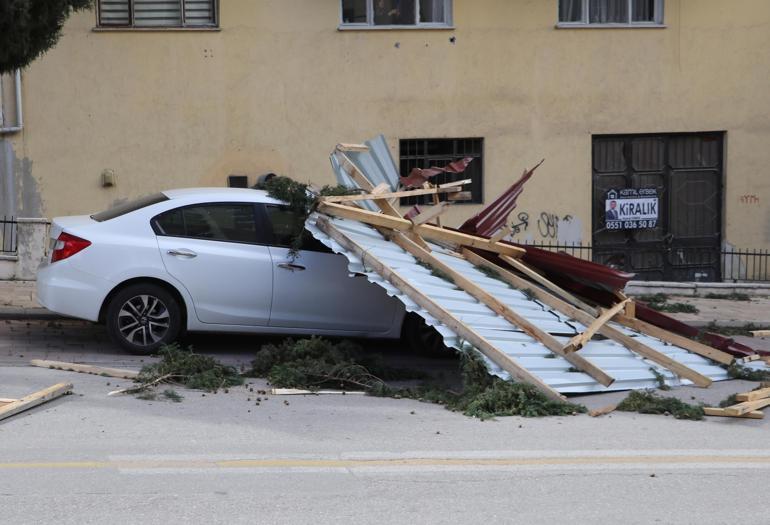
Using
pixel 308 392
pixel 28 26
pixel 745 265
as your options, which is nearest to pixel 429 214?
pixel 308 392

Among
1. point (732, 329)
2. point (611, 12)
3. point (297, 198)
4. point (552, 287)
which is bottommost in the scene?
point (732, 329)

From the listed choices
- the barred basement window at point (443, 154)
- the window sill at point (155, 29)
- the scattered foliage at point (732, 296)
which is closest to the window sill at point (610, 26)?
the barred basement window at point (443, 154)

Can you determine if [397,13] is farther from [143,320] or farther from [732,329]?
[143,320]

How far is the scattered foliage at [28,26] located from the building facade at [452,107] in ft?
14.3

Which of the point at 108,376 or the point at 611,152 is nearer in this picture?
the point at 108,376

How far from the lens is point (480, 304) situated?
30.4 ft

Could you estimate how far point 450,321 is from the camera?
8625 mm

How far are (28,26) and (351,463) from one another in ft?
21.1

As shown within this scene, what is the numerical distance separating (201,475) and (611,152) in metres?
12.3

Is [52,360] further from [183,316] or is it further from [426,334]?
[426,334]

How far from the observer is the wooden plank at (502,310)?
8734 mm

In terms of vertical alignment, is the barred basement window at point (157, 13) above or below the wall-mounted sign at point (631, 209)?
above

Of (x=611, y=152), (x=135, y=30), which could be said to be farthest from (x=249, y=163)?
→ (x=611, y=152)

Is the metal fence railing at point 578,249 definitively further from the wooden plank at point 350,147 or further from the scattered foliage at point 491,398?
the scattered foliage at point 491,398
